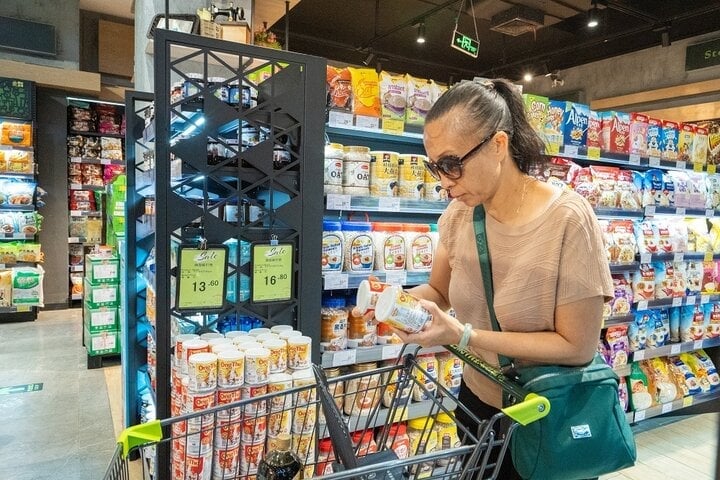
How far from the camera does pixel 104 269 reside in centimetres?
414

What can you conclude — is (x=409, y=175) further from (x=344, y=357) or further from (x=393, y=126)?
(x=344, y=357)

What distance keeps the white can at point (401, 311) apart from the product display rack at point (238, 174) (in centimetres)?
91

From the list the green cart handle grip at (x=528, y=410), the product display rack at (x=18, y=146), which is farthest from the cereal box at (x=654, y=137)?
the product display rack at (x=18, y=146)

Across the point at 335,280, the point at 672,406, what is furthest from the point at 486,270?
the point at 672,406

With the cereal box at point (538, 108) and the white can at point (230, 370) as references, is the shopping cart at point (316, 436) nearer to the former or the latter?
the white can at point (230, 370)

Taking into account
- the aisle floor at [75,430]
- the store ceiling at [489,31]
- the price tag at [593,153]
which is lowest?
the aisle floor at [75,430]

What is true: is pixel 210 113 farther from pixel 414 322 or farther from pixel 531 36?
pixel 531 36

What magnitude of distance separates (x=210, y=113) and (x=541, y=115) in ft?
6.91

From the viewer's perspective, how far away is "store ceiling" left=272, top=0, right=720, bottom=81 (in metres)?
6.49

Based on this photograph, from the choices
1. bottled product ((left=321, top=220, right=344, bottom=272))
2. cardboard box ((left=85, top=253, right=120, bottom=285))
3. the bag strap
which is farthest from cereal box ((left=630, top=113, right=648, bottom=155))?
cardboard box ((left=85, top=253, right=120, bottom=285))

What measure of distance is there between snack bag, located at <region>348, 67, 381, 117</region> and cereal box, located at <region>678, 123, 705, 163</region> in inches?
102

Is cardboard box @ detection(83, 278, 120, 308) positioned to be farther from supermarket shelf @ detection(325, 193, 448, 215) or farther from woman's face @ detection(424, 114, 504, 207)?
woman's face @ detection(424, 114, 504, 207)

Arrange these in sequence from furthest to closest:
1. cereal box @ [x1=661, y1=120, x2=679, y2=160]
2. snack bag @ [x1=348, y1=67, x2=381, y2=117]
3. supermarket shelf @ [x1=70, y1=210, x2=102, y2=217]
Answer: supermarket shelf @ [x1=70, y1=210, x2=102, y2=217] < cereal box @ [x1=661, y1=120, x2=679, y2=160] < snack bag @ [x1=348, y1=67, x2=381, y2=117]

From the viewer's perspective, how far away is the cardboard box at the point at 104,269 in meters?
4.10
